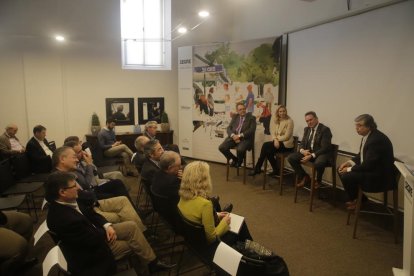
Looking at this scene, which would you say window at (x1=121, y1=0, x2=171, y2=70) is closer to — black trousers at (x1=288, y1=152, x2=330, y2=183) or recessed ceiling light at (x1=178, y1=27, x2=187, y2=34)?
recessed ceiling light at (x1=178, y1=27, x2=187, y2=34)

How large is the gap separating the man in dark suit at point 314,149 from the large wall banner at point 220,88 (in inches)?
50.1

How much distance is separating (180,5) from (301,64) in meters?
3.48

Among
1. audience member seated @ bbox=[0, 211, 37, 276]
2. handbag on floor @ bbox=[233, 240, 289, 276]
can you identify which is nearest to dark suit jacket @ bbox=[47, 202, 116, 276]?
audience member seated @ bbox=[0, 211, 37, 276]

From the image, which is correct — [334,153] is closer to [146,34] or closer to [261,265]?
[261,265]

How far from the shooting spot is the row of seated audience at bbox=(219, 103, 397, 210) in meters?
3.43

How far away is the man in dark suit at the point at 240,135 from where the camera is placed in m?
5.50

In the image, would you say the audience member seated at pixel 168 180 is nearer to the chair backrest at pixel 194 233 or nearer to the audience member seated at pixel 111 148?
the chair backrest at pixel 194 233

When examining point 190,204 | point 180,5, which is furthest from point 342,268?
point 180,5

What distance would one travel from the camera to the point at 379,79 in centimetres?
407

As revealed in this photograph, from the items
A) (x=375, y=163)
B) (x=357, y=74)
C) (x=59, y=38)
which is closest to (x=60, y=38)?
(x=59, y=38)

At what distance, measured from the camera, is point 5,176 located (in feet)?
12.1

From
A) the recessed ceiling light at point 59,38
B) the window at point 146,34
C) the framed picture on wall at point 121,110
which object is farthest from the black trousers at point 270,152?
the recessed ceiling light at point 59,38

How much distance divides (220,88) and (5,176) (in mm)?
4192

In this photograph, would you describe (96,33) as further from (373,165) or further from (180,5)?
(373,165)
